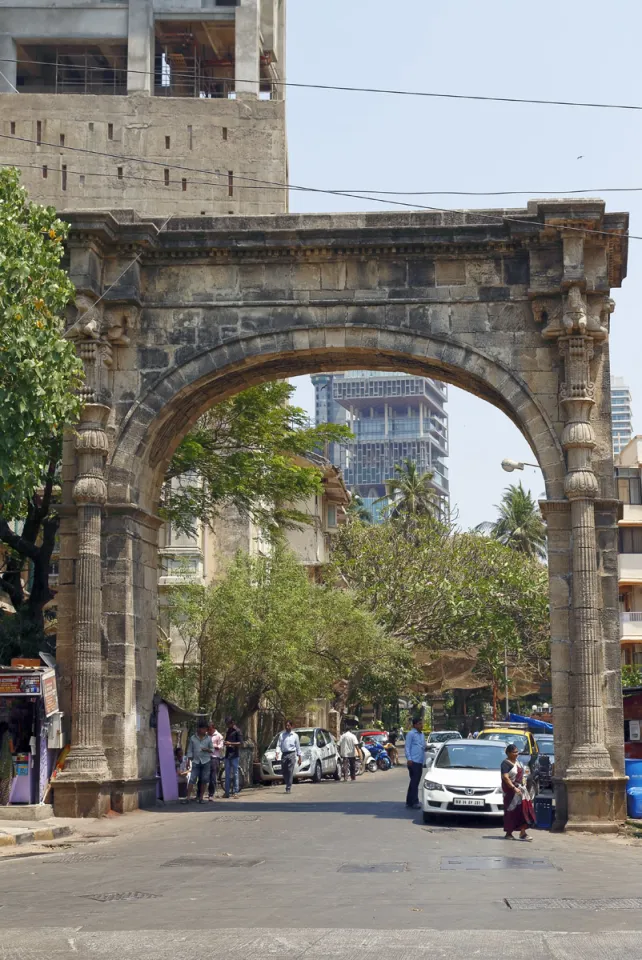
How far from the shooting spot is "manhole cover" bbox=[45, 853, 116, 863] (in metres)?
14.4

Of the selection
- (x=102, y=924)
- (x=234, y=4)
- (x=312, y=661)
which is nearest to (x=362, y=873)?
(x=102, y=924)

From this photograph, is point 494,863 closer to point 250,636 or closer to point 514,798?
point 514,798

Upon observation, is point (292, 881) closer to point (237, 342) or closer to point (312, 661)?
point (237, 342)

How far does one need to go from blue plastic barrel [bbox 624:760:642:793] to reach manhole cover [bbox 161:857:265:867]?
8545 millimetres

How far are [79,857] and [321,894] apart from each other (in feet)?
14.7

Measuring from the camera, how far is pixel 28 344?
16656 mm

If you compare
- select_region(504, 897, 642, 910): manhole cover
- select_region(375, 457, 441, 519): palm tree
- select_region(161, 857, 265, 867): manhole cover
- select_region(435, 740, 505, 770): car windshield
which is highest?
select_region(375, 457, 441, 519): palm tree

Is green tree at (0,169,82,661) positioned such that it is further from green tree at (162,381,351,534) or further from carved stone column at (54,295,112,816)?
green tree at (162,381,351,534)

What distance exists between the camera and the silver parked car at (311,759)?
32.0 m

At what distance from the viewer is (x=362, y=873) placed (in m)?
12.8

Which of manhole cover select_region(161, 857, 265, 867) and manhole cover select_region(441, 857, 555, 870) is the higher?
manhole cover select_region(161, 857, 265, 867)

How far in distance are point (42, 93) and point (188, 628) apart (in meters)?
25.2

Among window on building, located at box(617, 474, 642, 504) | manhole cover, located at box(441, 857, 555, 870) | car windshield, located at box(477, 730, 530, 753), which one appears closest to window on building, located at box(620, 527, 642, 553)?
window on building, located at box(617, 474, 642, 504)

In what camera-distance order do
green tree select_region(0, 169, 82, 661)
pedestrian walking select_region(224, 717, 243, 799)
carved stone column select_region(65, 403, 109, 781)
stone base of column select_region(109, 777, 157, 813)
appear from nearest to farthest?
green tree select_region(0, 169, 82, 661)
carved stone column select_region(65, 403, 109, 781)
stone base of column select_region(109, 777, 157, 813)
pedestrian walking select_region(224, 717, 243, 799)
